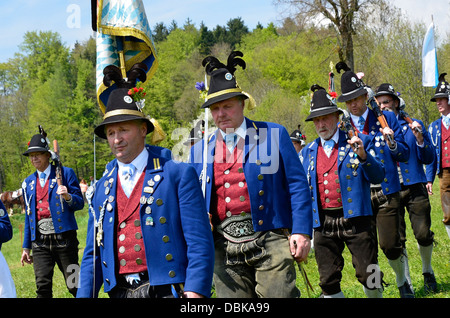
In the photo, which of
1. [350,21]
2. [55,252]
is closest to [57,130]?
[350,21]

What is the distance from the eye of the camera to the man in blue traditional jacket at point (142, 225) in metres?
4.00

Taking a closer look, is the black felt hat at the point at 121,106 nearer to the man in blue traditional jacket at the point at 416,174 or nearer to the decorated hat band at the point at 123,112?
the decorated hat band at the point at 123,112

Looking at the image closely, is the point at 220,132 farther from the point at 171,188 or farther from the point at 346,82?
the point at 346,82

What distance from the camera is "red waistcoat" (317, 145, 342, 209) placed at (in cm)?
670

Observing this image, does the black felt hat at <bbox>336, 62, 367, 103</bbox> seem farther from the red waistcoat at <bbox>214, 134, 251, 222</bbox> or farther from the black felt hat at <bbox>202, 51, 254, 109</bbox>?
the red waistcoat at <bbox>214, 134, 251, 222</bbox>

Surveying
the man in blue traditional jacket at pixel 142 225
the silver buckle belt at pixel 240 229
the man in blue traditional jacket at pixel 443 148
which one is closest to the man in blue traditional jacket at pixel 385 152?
the man in blue traditional jacket at pixel 443 148

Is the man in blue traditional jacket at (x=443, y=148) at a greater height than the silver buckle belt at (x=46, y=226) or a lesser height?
greater

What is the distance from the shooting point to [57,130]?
51250 millimetres

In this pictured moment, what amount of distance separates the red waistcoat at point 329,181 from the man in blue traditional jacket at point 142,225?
2.86 metres

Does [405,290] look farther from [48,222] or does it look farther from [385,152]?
[48,222]

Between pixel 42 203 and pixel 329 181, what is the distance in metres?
4.61

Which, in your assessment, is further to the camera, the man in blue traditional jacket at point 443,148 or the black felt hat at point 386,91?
the man in blue traditional jacket at point 443,148

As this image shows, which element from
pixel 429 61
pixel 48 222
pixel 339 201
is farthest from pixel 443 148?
pixel 48 222

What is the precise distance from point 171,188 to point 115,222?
0.45m
